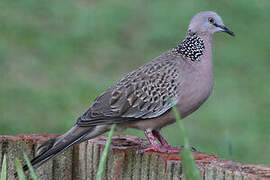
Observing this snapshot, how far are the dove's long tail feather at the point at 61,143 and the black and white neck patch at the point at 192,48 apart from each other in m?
0.96

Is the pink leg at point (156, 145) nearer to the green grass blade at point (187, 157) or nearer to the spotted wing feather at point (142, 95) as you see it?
the spotted wing feather at point (142, 95)

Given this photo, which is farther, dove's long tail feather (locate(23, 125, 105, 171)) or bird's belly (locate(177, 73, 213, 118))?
bird's belly (locate(177, 73, 213, 118))

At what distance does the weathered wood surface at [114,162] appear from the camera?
3916mm

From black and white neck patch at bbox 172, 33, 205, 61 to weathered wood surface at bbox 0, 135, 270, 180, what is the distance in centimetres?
95

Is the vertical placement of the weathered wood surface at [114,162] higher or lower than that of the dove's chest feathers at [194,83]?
lower

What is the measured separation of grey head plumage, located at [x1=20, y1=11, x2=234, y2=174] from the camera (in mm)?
5230

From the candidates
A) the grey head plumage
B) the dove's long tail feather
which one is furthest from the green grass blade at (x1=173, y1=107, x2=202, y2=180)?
the grey head plumage

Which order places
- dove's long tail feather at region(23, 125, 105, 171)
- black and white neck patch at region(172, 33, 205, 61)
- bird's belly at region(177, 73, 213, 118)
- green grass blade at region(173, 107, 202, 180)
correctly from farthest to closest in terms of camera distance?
black and white neck patch at region(172, 33, 205, 61)
bird's belly at region(177, 73, 213, 118)
dove's long tail feather at region(23, 125, 105, 171)
green grass blade at region(173, 107, 202, 180)

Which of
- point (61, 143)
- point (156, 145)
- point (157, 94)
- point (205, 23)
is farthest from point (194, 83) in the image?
point (61, 143)

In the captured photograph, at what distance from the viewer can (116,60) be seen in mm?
11164

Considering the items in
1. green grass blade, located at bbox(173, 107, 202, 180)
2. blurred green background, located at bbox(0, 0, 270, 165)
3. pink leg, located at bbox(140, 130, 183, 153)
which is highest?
blurred green background, located at bbox(0, 0, 270, 165)

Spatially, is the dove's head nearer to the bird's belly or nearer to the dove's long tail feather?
the bird's belly

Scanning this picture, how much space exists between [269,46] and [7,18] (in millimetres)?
4377

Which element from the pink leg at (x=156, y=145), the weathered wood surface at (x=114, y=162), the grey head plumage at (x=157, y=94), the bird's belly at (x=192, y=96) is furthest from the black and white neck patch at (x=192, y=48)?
the weathered wood surface at (x=114, y=162)
